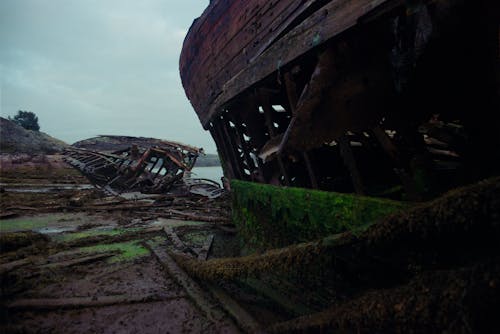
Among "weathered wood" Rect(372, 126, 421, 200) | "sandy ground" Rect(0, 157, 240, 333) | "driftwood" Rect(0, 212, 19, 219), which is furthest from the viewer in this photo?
"driftwood" Rect(0, 212, 19, 219)

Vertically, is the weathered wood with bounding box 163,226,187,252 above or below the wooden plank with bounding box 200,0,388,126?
below

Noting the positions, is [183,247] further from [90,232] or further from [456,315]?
[456,315]

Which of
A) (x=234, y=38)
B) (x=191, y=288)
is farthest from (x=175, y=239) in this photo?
(x=234, y=38)

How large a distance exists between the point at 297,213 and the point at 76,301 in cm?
198

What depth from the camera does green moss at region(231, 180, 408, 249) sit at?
1535 millimetres

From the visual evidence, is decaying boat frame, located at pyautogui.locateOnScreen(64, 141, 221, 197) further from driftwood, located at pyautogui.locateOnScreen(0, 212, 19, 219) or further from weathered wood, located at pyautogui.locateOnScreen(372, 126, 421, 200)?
weathered wood, located at pyautogui.locateOnScreen(372, 126, 421, 200)

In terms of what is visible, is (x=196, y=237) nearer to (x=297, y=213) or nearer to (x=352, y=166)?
(x=297, y=213)

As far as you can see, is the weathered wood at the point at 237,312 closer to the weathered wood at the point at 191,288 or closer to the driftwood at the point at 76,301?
the weathered wood at the point at 191,288

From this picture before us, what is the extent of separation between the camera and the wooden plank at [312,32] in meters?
1.47

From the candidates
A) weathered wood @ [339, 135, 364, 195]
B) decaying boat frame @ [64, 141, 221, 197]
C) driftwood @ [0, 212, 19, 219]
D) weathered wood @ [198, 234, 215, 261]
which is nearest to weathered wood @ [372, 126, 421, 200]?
weathered wood @ [339, 135, 364, 195]

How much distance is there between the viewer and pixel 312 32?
173cm

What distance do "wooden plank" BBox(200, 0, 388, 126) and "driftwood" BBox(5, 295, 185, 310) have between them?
2.17 m

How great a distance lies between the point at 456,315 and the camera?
886mm

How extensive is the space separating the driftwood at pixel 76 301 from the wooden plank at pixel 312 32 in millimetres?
2173
